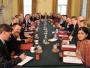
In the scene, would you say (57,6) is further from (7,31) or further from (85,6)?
(7,31)

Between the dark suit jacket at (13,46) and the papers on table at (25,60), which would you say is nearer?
the papers on table at (25,60)

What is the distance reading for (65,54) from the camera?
374 cm

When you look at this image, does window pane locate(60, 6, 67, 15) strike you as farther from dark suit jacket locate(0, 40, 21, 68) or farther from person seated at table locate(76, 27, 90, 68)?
dark suit jacket locate(0, 40, 21, 68)

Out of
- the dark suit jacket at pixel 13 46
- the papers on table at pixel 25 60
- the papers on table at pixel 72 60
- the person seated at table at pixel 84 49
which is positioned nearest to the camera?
the papers on table at pixel 25 60

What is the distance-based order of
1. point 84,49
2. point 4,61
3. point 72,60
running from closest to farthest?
1. point 4,61
2. point 72,60
3. point 84,49

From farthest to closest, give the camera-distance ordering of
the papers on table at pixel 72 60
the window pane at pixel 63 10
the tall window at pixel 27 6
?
the window pane at pixel 63 10
the tall window at pixel 27 6
the papers on table at pixel 72 60

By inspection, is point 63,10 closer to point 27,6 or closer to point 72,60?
point 27,6

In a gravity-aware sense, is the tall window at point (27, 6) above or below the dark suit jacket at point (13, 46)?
above

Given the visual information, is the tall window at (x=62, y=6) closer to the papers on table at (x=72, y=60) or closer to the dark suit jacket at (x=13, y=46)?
the dark suit jacket at (x=13, y=46)

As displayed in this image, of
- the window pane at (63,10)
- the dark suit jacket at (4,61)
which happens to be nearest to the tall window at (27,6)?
the window pane at (63,10)

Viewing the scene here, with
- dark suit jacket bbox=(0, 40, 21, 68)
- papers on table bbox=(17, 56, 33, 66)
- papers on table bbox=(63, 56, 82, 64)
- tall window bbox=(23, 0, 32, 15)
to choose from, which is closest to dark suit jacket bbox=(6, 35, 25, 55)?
papers on table bbox=(17, 56, 33, 66)

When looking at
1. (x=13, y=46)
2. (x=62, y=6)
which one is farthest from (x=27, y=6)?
(x=13, y=46)

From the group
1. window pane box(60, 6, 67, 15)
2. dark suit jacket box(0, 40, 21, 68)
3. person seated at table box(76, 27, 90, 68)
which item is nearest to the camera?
dark suit jacket box(0, 40, 21, 68)

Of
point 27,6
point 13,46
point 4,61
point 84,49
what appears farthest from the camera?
point 27,6
